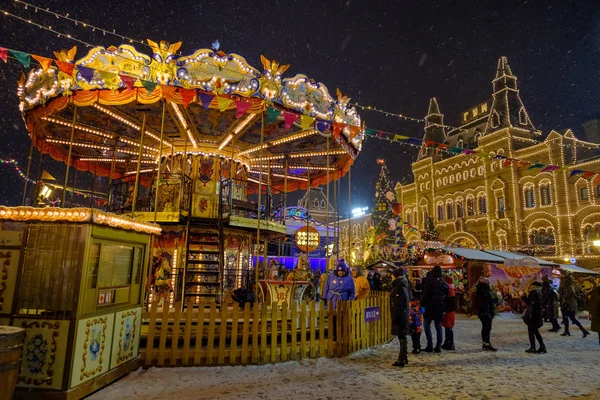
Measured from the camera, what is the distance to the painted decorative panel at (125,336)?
5591 millimetres

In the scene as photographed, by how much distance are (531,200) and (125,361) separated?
130 ft

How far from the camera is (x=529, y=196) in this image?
1446 inches

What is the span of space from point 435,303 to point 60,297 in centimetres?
706

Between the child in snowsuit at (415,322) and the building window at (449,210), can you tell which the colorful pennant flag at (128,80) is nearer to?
the child in snowsuit at (415,322)

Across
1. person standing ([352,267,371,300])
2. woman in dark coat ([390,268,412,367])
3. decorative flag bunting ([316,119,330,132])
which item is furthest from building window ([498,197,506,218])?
woman in dark coat ([390,268,412,367])

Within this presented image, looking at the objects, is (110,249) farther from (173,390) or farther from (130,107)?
(130,107)

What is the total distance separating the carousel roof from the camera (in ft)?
30.2

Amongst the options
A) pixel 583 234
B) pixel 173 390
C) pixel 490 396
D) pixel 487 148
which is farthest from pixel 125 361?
pixel 487 148

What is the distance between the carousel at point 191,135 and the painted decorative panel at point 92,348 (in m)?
3.63

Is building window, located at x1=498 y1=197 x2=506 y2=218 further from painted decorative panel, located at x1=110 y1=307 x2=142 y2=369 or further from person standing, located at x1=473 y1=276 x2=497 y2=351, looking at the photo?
painted decorative panel, located at x1=110 y1=307 x2=142 y2=369

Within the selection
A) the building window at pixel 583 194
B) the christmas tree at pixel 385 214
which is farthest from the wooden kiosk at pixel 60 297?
the building window at pixel 583 194

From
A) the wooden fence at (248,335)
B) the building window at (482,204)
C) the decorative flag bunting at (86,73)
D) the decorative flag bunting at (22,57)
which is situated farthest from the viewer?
the building window at (482,204)

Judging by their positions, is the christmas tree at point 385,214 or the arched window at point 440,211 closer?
the christmas tree at point 385,214

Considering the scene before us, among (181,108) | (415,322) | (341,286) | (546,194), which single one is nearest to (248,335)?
(341,286)
